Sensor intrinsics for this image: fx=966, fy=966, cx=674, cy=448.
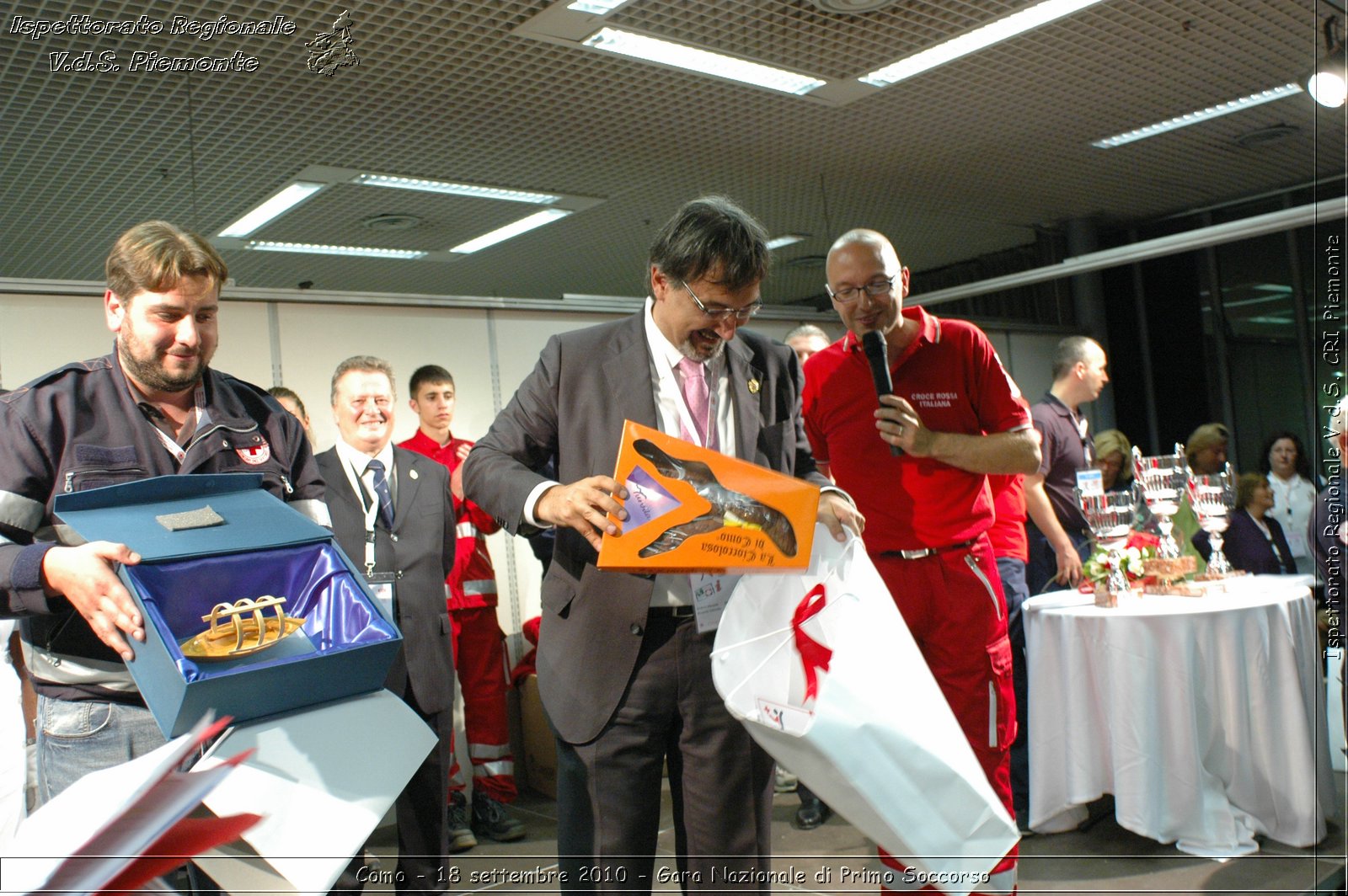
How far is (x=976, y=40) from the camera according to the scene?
4.86 meters

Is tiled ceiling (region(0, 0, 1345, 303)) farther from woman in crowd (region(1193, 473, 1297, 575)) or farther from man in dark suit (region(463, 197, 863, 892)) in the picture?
man in dark suit (region(463, 197, 863, 892))

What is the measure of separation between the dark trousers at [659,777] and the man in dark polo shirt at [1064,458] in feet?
8.52

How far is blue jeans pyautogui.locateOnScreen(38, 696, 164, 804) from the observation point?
139cm

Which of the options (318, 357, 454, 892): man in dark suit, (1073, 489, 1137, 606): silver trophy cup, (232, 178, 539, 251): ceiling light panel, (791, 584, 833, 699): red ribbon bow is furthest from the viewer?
(232, 178, 539, 251): ceiling light panel

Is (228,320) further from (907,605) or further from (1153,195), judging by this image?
(1153,195)

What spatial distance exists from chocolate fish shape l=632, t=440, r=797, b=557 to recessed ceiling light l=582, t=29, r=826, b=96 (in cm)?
365

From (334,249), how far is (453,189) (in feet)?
6.20

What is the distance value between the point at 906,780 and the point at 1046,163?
6.63 metres

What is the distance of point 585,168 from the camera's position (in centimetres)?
638

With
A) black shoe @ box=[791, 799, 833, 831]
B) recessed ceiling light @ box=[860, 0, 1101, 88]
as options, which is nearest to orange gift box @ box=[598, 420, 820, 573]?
black shoe @ box=[791, 799, 833, 831]

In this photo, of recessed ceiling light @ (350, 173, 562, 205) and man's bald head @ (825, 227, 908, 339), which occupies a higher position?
recessed ceiling light @ (350, 173, 562, 205)

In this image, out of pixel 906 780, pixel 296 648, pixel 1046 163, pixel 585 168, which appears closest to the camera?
pixel 296 648

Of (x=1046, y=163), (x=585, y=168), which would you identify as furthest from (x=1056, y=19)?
(x=585, y=168)

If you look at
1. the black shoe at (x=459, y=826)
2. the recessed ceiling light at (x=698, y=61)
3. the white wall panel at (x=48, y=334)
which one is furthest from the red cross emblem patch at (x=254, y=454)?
the recessed ceiling light at (x=698, y=61)
